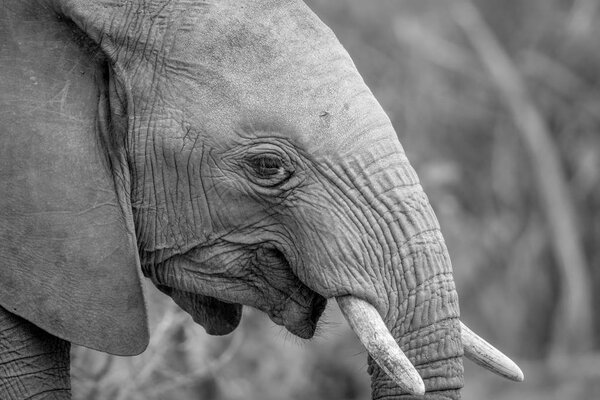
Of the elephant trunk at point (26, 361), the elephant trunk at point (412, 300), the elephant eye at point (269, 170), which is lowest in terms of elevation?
the elephant trunk at point (26, 361)

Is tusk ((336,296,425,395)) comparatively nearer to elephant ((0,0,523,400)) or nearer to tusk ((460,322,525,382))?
elephant ((0,0,523,400))

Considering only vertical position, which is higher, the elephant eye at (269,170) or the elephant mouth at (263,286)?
the elephant eye at (269,170)

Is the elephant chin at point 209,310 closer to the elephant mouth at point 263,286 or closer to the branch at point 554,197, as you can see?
the elephant mouth at point 263,286

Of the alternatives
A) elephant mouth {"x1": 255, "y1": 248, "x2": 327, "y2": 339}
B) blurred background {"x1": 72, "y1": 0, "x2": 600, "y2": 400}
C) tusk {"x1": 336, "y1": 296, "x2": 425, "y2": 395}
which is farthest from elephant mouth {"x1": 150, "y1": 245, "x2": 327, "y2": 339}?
blurred background {"x1": 72, "y1": 0, "x2": 600, "y2": 400}

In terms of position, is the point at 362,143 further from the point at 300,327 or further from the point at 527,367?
the point at 527,367

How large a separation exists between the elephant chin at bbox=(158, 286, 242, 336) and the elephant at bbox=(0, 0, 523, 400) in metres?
0.34

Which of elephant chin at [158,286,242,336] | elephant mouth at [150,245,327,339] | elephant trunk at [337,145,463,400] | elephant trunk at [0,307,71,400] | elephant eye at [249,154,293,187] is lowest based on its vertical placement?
elephant trunk at [0,307,71,400]

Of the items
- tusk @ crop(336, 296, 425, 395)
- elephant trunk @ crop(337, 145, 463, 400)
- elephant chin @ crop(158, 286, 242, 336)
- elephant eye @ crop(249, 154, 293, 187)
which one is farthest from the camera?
elephant chin @ crop(158, 286, 242, 336)

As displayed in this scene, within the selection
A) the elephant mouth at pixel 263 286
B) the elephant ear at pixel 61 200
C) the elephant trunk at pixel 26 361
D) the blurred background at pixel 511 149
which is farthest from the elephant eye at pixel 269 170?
the blurred background at pixel 511 149

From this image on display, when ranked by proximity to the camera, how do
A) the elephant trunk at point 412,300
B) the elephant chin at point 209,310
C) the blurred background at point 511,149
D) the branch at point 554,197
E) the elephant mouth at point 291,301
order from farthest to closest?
the branch at point 554,197, the blurred background at point 511,149, the elephant chin at point 209,310, the elephant mouth at point 291,301, the elephant trunk at point 412,300

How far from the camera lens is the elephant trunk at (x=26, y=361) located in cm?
345

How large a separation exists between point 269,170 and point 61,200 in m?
0.60

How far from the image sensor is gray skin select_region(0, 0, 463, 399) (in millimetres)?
3285

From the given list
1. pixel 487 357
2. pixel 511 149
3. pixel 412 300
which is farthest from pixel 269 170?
pixel 511 149
